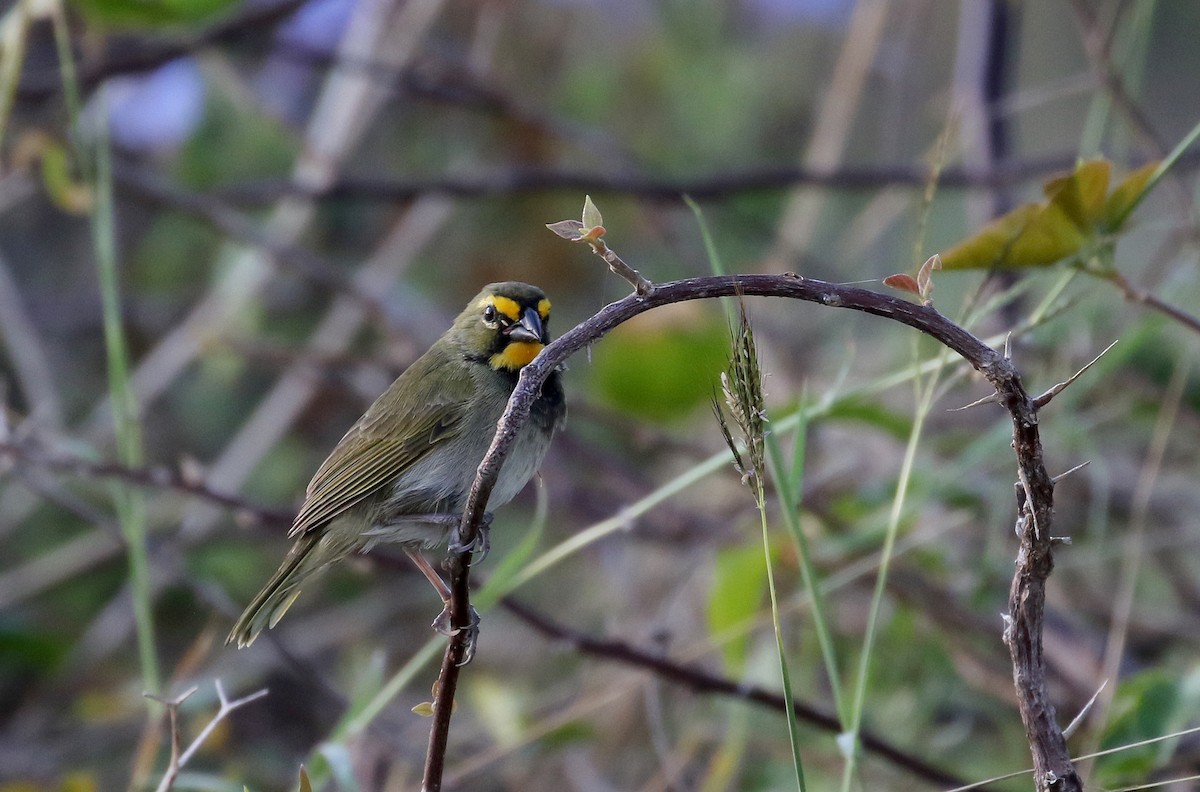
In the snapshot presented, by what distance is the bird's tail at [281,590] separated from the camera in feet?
10.4

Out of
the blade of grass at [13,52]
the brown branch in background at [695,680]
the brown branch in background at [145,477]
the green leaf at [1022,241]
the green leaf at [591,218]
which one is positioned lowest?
the green leaf at [591,218]

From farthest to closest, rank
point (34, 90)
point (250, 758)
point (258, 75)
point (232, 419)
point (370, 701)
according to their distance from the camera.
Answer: point (258, 75), point (232, 419), point (250, 758), point (34, 90), point (370, 701)

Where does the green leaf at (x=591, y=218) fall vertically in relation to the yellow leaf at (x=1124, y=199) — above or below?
below

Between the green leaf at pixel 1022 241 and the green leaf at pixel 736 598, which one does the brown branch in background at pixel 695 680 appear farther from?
the green leaf at pixel 1022 241

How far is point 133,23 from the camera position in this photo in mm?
4531

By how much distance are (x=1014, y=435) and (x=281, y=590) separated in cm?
221

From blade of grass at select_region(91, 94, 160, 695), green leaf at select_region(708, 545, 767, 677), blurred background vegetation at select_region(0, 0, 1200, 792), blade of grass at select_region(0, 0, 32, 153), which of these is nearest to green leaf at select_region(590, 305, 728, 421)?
blurred background vegetation at select_region(0, 0, 1200, 792)

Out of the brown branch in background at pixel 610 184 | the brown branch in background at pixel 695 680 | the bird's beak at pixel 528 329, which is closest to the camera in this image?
the brown branch in background at pixel 695 680

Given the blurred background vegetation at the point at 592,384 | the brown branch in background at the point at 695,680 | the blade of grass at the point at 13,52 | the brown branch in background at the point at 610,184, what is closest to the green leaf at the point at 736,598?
the blurred background vegetation at the point at 592,384

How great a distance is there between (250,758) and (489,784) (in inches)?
45.2

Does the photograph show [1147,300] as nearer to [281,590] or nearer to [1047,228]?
[1047,228]

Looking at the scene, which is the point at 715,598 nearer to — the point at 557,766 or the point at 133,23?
the point at 557,766

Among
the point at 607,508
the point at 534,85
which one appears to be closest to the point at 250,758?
the point at 607,508

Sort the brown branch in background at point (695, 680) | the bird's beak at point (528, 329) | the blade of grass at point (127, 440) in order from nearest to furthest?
the blade of grass at point (127, 440)
the brown branch in background at point (695, 680)
the bird's beak at point (528, 329)
